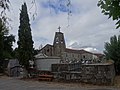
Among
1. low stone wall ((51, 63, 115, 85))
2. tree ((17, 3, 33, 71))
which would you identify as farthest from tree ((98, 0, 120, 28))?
tree ((17, 3, 33, 71))

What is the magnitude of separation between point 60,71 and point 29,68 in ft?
19.9

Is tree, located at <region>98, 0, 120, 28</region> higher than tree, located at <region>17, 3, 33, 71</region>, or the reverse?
tree, located at <region>17, 3, 33, 71</region>

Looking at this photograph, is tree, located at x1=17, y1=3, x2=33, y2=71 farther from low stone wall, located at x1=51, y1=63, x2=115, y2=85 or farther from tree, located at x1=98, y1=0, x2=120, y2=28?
tree, located at x1=98, y1=0, x2=120, y2=28

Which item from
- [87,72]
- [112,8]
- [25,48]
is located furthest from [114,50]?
[112,8]

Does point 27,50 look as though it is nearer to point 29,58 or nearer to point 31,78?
point 29,58

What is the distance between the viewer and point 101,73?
23.8 meters

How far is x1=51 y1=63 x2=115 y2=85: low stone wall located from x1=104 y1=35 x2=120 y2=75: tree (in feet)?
13.3

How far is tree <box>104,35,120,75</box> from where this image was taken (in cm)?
2971

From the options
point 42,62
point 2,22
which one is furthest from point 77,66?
point 2,22

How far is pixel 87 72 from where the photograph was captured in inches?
983

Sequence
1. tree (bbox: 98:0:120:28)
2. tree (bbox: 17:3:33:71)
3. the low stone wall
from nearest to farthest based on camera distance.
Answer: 1. tree (bbox: 98:0:120:28)
2. the low stone wall
3. tree (bbox: 17:3:33:71)

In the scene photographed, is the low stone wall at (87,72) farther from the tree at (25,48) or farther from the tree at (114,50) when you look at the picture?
the tree at (25,48)

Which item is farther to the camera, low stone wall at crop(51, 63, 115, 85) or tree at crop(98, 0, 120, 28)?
low stone wall at crop(51, 63, 115, 85)

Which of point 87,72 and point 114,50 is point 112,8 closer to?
point 87,72
